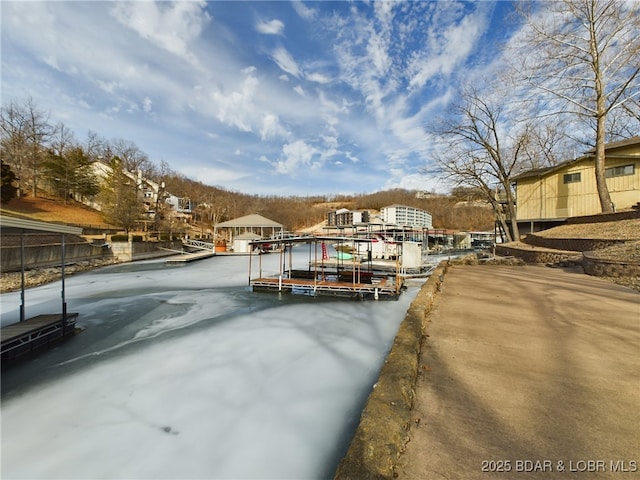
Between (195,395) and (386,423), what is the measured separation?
3127mm

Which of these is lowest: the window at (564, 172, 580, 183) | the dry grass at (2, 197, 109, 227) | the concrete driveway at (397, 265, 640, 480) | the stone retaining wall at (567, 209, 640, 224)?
the concrete driveway at (397, 265, 640, 480)

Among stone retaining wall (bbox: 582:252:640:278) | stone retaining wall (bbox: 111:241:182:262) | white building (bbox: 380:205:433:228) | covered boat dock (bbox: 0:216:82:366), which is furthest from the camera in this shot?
white building (bbox: 380:205:433:228)

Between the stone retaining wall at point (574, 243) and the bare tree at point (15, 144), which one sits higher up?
the bare tree at point (15, 144)

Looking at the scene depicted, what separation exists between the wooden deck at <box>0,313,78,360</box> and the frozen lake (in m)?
0.30

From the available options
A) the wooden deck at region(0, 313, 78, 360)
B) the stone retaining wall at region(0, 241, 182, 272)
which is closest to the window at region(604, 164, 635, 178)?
the wooden deck at region(0, 313, 78, 360)

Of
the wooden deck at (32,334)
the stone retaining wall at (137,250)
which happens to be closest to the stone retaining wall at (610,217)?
the wooden deck at (32,334)

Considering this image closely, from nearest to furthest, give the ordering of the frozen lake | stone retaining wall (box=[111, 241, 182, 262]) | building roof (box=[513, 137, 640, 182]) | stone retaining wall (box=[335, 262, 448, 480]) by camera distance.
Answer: stone retaining wall (box=[335, 262, 448, 480])
the frozen lake
building roof (box=[513, 137, 640, 182])
stone retaining wall (box=[111, 241, 182, 262])

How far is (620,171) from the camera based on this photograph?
1609 centimetres

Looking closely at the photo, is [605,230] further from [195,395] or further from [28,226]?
[28,226]

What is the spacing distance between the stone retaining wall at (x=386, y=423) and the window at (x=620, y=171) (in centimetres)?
2152

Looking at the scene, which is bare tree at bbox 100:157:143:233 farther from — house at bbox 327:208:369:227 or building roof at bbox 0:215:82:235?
house at bbox 327:208:369:227

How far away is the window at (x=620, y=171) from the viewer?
15.7 meters

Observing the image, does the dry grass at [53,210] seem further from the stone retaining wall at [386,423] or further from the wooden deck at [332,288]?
the stone retaining wall at [386,423]

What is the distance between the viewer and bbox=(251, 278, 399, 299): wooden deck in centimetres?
988
